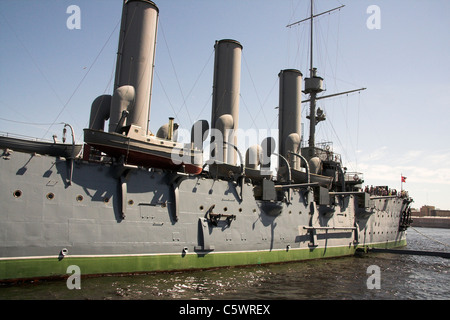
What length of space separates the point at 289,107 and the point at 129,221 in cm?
1970

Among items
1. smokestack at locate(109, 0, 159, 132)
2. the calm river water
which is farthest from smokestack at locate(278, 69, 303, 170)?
smokestack at locate(109, 0, 159, 132)

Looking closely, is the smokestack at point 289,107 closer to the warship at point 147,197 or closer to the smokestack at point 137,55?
the warship at point 147,197

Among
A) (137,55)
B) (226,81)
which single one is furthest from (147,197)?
(226,81)

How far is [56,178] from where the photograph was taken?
44.2 feet

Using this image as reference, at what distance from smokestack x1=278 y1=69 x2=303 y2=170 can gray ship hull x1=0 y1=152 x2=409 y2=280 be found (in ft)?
23.0

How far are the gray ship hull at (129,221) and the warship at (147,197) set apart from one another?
4 cm

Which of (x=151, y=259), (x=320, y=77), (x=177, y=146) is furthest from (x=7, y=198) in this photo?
(x=320, y=77)

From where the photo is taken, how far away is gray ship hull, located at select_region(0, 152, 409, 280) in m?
12.5

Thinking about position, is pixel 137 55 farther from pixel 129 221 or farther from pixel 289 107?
pixel 289 107

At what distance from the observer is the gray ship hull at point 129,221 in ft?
41.0

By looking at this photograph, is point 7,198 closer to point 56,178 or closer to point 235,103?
point 56,178

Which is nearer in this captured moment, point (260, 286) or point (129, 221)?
point (260, 286)

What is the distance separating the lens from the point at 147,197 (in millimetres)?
15938

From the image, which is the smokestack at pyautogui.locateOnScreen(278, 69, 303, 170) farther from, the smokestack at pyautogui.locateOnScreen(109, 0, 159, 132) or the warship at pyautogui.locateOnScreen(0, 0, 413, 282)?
the smokestack at pyautogui.locateOnScreen(109, 0, 159, 132)
